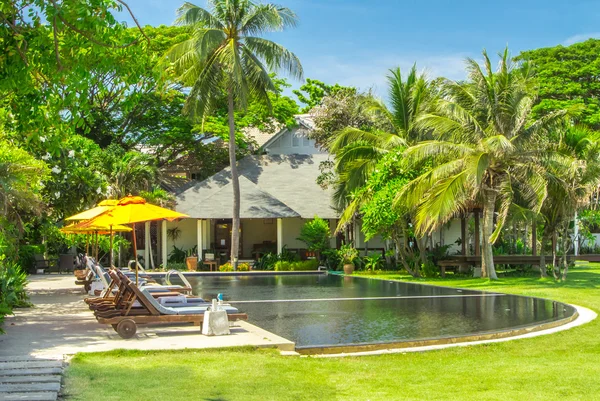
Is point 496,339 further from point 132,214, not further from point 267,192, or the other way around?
point 267,192

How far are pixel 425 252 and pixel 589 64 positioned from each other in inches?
1094

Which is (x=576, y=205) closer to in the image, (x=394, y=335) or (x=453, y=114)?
(x=453, y=114)

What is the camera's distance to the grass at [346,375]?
24.4 ft

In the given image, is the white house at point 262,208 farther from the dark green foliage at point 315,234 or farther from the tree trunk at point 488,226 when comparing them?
the tree trunk at point 488,226

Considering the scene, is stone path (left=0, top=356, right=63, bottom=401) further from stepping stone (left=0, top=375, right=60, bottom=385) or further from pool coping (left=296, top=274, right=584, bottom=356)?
pool coping (left=296, top=274, right=584, bottom=356)

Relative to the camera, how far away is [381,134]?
30.1 metres

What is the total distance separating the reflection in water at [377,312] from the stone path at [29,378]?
407 centimetres

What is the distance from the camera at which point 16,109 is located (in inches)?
322

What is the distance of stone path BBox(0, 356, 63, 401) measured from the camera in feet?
22.2

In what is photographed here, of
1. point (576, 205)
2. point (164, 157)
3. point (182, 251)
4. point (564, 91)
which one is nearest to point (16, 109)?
point (576, 205)

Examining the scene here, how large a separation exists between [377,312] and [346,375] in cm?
727

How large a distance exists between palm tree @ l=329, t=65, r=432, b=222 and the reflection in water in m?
6.43

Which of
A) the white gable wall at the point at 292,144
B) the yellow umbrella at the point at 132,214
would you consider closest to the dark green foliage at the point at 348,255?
the white gable wall at the point at 292,144

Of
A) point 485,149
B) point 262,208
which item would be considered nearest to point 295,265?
point 262,208
